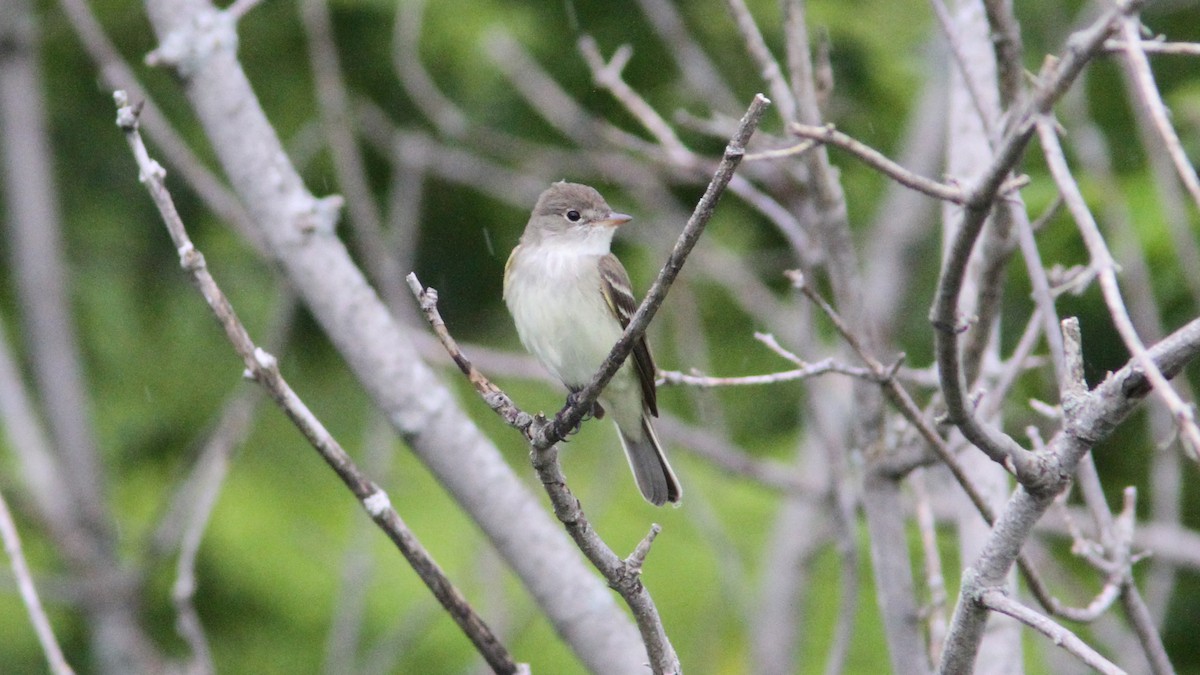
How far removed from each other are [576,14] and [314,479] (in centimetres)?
249

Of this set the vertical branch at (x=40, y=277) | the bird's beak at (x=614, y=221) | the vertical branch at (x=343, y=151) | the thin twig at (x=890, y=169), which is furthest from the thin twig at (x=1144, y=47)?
the vertical branch at (x=40, y=277)

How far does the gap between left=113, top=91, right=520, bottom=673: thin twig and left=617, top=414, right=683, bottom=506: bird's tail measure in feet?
4.17

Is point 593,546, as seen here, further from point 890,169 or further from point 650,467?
point 650,467

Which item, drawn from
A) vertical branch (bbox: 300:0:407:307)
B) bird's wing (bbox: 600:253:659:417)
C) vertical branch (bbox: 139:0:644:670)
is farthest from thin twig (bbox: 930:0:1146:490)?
vertical branch (bbox: 300:0:407:307)

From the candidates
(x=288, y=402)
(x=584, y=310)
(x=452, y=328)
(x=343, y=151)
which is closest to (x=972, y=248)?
(x=288, y=402)

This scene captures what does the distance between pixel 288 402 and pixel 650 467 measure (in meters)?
1.74

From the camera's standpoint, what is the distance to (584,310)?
12.5ft

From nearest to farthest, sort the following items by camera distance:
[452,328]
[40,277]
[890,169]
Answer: [890,169], [40,277], [452,328]

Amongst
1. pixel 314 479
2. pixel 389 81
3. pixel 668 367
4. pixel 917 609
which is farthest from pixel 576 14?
pixel 917 609

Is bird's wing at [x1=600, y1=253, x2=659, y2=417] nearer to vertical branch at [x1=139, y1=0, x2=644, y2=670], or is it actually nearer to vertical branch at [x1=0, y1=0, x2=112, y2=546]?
vertical branch at [x1=139, y1=0, x2=644, y2=670]

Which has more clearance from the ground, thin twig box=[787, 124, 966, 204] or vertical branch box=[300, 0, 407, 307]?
vertical branch box=[300, 0, 407, 307]

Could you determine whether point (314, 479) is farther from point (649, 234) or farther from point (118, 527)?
point (649, 234)

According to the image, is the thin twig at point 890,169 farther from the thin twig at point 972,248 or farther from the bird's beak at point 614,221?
the bird's beak at point 614,221

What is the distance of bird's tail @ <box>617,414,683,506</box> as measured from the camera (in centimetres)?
380
